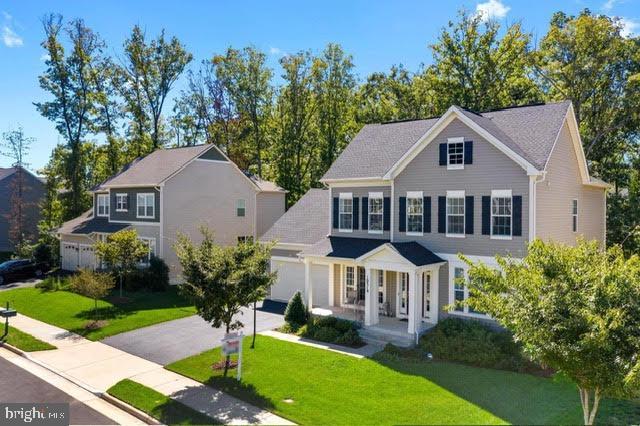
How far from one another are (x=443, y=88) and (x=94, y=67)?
31327 mm

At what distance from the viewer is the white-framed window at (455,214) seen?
19.5 meters

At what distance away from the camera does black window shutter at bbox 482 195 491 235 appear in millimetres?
18750

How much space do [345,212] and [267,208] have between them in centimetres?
1409

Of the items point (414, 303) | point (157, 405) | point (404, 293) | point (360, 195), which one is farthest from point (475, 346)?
point (157, 405)

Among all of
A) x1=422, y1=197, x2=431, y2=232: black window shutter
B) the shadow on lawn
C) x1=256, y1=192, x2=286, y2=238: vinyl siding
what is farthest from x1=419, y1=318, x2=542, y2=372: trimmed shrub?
x1=256, y1=192, x2=286, y2=238: vinyl siding

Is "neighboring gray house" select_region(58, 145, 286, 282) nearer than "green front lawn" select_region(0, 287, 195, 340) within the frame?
No

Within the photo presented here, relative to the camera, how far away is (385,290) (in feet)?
71.1

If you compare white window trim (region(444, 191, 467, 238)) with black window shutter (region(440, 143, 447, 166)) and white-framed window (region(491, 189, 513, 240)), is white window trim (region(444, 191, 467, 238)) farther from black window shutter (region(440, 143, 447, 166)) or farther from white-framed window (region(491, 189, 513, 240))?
black window shutter (region(440, 143, 447, 166))

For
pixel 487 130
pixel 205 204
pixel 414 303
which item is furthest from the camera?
pixel 205 204

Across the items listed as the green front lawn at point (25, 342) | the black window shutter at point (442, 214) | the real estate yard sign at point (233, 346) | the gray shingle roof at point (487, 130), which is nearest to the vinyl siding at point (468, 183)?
the black window shutter at point (442, 214)

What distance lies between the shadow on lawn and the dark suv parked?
3015 centimetres

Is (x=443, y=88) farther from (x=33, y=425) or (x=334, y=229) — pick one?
(x=33, y=425)

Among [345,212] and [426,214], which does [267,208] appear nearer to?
[345,212]

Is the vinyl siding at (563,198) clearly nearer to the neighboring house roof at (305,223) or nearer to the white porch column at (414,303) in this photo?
the white porch column at (414,303)
